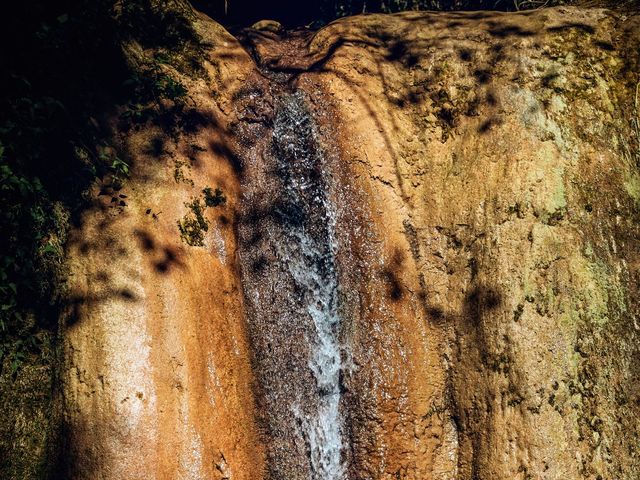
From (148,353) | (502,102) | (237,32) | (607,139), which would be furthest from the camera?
(237,32)

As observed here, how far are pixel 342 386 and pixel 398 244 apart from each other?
59.6 inches

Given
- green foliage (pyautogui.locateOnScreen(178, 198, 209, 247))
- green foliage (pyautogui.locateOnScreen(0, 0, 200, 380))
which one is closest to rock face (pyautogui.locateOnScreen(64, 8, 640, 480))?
green foliage (pyautogui.locateOnScreen(178, 198, 209, 247))

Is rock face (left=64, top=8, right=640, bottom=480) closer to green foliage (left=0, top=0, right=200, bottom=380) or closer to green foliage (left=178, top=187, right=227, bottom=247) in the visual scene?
green foliage (left=178, top=187, right=227, bottom=247)

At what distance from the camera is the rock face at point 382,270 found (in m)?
3.92

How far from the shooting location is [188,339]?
4.23 m

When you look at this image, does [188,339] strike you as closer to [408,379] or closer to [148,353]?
[148,353]

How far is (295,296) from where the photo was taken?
16.2ft

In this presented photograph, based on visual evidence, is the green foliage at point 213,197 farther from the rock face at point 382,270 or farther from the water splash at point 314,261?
the water splash at point 314,261

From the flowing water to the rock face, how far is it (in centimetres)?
2

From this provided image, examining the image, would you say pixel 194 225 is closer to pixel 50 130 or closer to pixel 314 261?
pixel 314 261

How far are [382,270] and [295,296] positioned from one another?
0.94m

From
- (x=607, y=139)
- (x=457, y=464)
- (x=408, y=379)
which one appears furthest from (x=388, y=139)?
(x=457, y=464)

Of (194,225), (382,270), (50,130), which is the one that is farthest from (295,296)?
(50,130)

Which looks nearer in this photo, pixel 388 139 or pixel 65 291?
pixel 65 291
